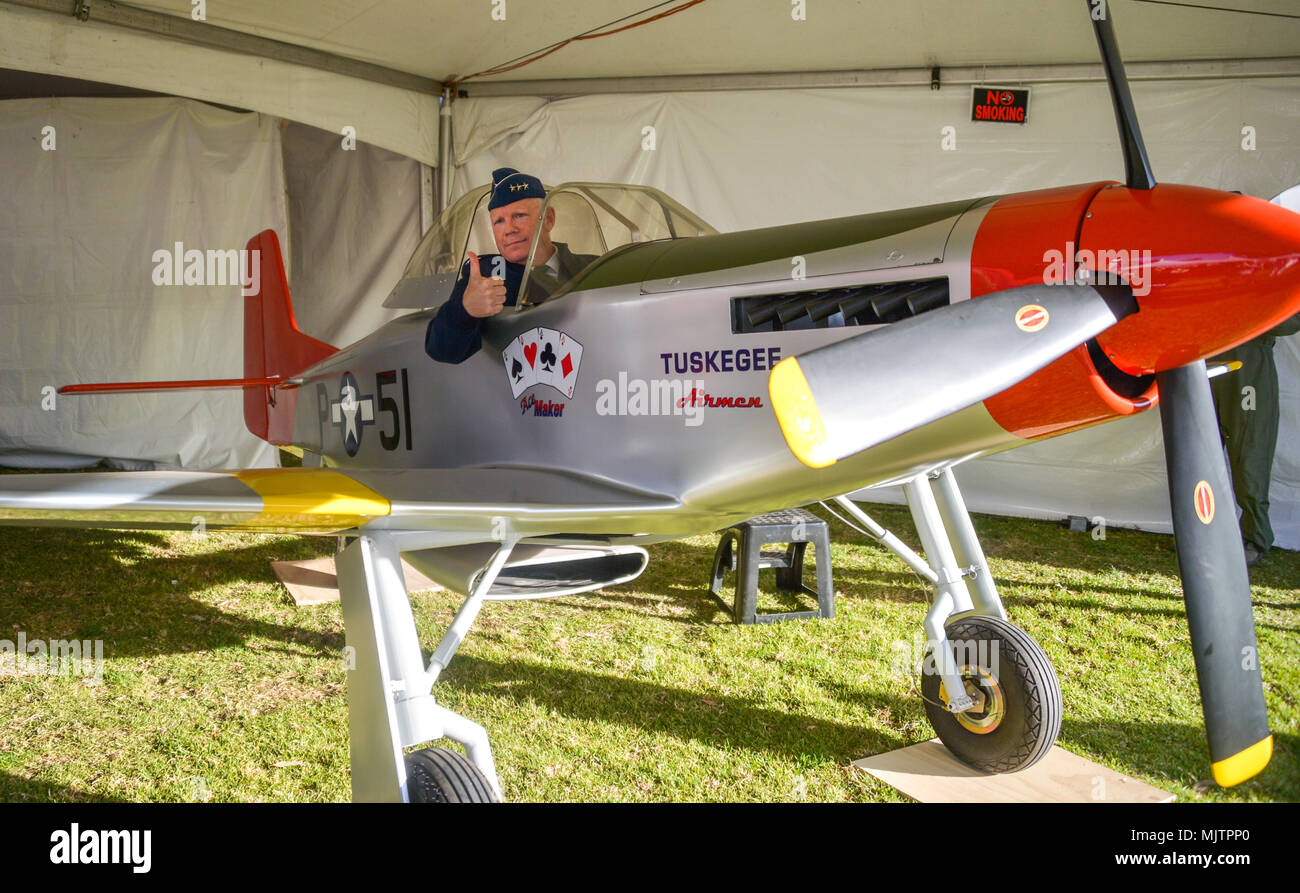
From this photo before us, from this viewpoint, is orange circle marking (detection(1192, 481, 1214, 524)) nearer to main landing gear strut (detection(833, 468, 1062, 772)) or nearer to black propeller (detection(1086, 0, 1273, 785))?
black propeller (detection(1086, 0, 1273, 785))

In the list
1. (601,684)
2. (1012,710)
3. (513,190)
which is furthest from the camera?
(601,684)

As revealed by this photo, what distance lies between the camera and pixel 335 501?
85.5 inches

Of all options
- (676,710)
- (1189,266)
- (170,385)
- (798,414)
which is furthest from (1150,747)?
(170,385)

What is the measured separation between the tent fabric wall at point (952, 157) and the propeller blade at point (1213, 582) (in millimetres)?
4089

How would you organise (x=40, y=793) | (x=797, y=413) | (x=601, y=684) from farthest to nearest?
1. (x=601, y=684)
2. (x=40, y=793)
3. (x=797, y=413)

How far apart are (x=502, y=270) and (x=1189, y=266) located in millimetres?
1880

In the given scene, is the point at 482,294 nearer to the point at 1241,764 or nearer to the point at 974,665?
the point at 974,665

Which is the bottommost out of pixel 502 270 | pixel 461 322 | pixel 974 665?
pixel 974 665

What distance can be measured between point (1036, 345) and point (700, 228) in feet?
4.77

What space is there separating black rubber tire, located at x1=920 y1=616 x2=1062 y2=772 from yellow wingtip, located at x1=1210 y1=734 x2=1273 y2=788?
2.10 feet

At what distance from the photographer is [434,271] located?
3408mm

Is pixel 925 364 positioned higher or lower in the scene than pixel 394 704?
higher
